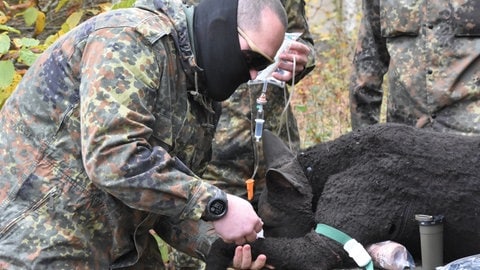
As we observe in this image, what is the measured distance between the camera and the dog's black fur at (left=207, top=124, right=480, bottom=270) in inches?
117

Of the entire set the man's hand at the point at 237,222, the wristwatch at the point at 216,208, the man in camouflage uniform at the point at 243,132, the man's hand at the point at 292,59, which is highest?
the man's hand at the point at 292,59

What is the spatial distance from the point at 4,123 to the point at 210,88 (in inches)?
29.8

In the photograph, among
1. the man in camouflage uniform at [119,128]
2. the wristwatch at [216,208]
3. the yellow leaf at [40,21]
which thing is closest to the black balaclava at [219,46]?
the man in camouflage uniform at [119,128]

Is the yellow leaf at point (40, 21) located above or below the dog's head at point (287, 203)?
above

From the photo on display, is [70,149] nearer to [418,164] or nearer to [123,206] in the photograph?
[123,206]

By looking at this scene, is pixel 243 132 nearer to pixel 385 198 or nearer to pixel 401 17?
pixel 401 17

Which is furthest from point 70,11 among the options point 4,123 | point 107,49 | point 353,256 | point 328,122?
point 328,122

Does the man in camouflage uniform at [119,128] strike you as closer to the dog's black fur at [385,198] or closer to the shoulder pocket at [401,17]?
the dog's black fur at [385,198]

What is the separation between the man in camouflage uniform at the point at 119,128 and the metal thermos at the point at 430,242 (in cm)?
58

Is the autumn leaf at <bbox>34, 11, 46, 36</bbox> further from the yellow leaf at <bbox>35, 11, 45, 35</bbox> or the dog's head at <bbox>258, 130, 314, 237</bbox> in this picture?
the dog's head at <bbox>258, 130, 314, 237</bbox>

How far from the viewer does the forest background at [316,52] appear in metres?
4.12

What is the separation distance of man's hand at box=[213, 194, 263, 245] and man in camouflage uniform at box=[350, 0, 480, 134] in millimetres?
1579

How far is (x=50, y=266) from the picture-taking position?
287 centimetres

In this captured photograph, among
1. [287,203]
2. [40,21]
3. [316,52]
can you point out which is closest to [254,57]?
[287,203]
